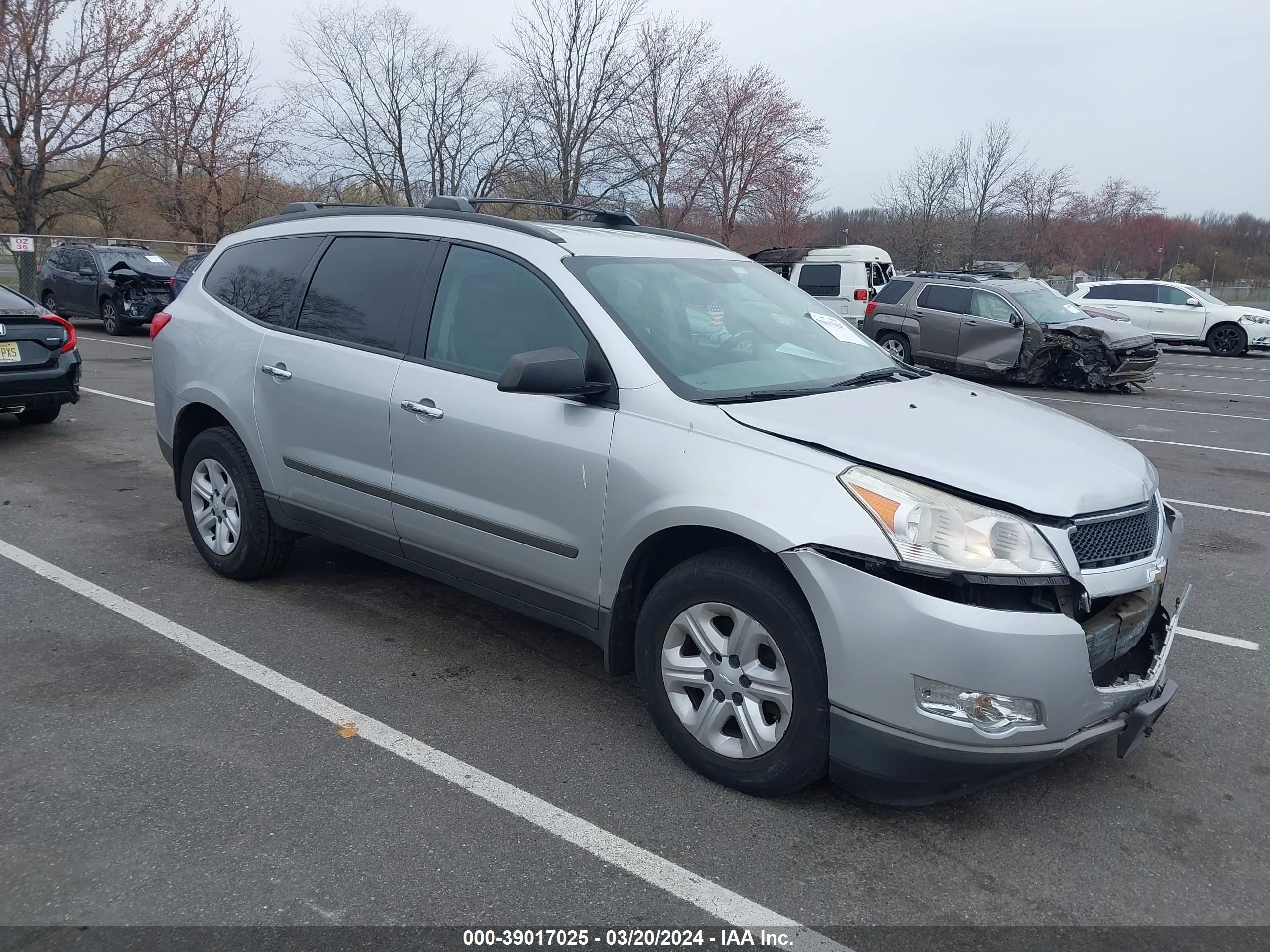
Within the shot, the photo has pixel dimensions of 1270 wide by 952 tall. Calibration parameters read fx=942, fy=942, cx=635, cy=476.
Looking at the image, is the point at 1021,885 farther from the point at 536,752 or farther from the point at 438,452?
the point at 438,452

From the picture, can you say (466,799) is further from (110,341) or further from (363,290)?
(110,341)

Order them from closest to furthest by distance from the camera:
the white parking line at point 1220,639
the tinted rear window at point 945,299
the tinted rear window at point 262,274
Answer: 1. the white parking line at point 1220,639
2. the tinted rear window at point 262,274
3. the tinted rear window at point 945,299

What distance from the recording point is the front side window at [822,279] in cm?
2112

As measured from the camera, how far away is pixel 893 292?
16797 mm

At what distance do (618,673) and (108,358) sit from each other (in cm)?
1458

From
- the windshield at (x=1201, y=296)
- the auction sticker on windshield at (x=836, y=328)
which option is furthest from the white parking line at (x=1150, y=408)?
the windshield at (x=1201, y=296)

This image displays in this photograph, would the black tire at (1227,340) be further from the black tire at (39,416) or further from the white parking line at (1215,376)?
the black tire at (39,416)

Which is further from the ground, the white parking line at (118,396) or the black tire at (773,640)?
the black tire at (773,640)

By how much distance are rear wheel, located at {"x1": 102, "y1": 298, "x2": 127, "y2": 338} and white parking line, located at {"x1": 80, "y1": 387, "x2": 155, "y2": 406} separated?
25.8ft

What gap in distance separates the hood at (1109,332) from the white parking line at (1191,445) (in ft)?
14.3

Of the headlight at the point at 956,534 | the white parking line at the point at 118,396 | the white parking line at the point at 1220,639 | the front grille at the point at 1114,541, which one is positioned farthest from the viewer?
the white parking line at the point at 118,396

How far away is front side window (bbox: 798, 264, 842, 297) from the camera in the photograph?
21125mm

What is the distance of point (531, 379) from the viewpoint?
3.28m

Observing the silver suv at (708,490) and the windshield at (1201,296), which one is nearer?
the silver suv at (708,490)
